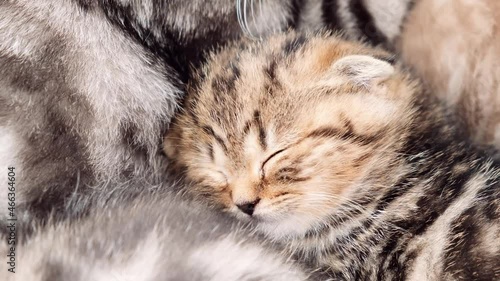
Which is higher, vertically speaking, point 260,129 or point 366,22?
point 366,22

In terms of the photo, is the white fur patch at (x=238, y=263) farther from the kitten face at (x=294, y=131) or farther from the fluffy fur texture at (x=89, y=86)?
the fluffy fur texture at (x=89, y=86)

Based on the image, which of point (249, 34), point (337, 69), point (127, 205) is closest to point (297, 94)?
point (337, 69)

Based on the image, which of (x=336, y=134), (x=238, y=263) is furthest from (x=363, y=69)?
(x=238, y=263)

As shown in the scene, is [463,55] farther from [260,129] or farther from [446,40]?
[260,129]

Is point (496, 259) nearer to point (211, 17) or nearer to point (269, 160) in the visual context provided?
point (269, 160)

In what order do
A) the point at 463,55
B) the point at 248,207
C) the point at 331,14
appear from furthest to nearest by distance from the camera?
the point at 331,14 < the point at 463,55 < the point at 248,207

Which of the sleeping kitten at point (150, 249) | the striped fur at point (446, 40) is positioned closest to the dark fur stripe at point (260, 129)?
the sleeping kitten at point (150, 249)

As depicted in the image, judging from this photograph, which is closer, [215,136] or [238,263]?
[238,263]

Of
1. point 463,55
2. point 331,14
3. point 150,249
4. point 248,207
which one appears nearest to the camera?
point 150,249
